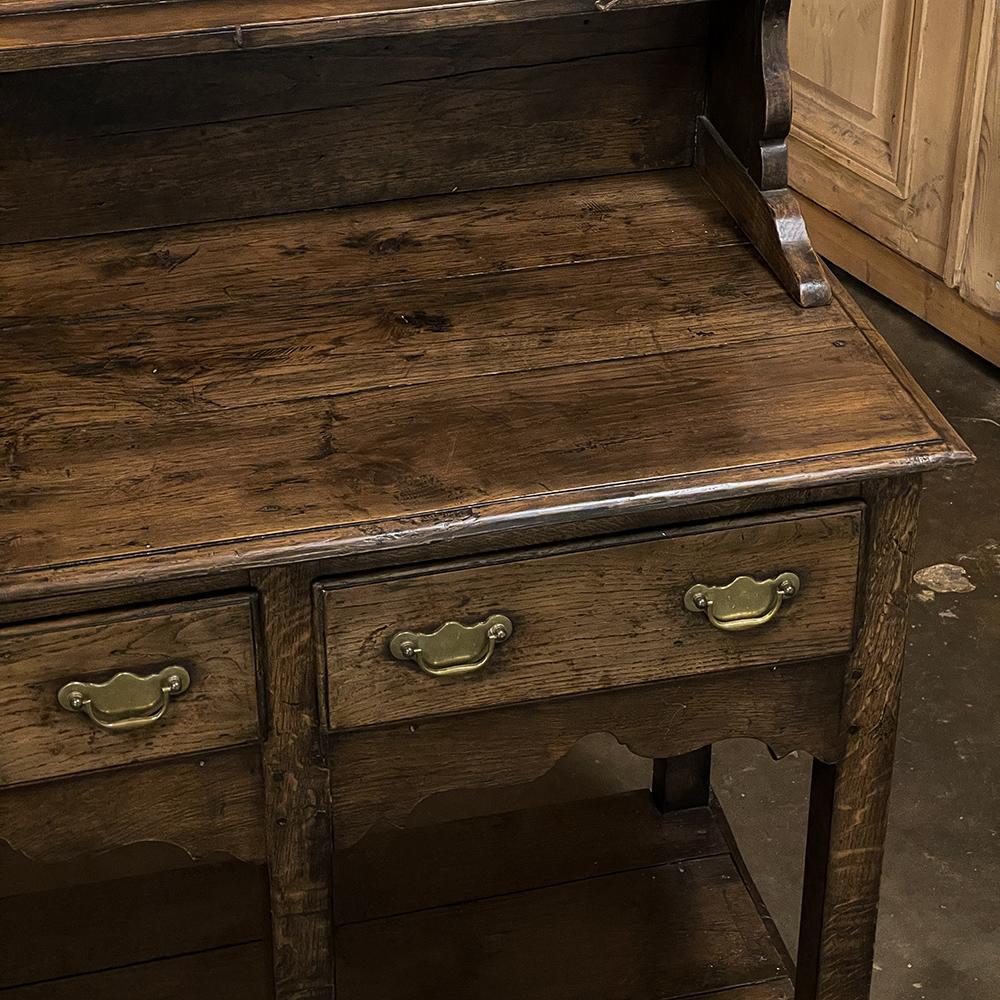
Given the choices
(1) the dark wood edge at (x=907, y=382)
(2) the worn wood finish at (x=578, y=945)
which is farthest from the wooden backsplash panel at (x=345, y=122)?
A: (2) the worn wood finish at (x=578, y=945)

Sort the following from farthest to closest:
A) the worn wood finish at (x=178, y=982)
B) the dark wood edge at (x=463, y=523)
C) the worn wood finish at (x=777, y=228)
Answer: the worn wood finish at (x=178, y=982), the worn wood finish at (x=777, y=228), the dark wood edge at (x=463, y=523)

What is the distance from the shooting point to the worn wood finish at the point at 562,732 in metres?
1.59

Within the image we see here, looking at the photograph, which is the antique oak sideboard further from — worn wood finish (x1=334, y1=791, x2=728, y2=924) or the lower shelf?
worn wood finish (x1=334, y1=791, x2=728, y2=924)

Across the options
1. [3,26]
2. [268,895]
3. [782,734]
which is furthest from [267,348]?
[782,734]

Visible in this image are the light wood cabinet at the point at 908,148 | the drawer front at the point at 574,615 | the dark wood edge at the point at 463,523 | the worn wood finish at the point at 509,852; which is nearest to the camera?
the dark wood edge at the point at 463,523

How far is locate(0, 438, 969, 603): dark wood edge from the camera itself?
139 centimetres

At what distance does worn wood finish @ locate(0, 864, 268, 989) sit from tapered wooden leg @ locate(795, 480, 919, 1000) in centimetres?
69

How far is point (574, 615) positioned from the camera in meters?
1.55

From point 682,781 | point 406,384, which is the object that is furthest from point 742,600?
point 682,781

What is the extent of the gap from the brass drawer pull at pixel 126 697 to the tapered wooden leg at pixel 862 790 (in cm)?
64

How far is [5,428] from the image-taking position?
1.55 m

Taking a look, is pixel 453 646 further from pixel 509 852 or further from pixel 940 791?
pixel 940 791

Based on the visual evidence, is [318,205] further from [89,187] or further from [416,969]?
[416,969]

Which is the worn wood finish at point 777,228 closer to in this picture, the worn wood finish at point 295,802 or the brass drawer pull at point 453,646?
the brass drawer pull at point 453,646
